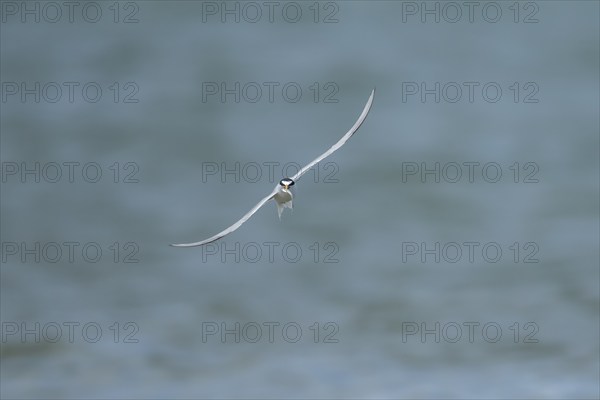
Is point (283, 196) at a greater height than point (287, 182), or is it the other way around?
A: point (287, 182)

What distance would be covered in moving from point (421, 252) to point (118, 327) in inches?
344

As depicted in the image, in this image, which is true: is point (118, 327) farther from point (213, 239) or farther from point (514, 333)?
point (213, 239)

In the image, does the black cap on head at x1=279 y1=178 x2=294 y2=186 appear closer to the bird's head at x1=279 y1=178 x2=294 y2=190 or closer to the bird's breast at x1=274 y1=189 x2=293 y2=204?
the bird's head at x1=279 y1=178 x2=294 y2=190

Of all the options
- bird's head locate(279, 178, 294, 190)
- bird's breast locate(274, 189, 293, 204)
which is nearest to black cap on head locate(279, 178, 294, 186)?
bird's head locate(279, 178, 294, 190)

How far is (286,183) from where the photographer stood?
65.1 feet

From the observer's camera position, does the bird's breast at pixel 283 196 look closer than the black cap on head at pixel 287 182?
No

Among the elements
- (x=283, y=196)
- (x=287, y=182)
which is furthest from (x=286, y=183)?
(x=283, y=196)

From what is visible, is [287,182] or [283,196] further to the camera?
[283,196]

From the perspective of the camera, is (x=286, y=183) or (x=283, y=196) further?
(x=283, y=196)

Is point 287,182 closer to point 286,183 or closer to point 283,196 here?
point 286,183

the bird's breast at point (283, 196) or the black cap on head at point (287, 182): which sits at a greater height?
the black cap on head at point (287, 182)

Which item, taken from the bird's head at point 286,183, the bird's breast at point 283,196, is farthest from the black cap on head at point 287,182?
the bird's breast at point 283,196

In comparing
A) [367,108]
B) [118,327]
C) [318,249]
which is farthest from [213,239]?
[118,327]

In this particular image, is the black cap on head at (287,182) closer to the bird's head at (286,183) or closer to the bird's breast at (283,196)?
the bird's head at (286,183)
